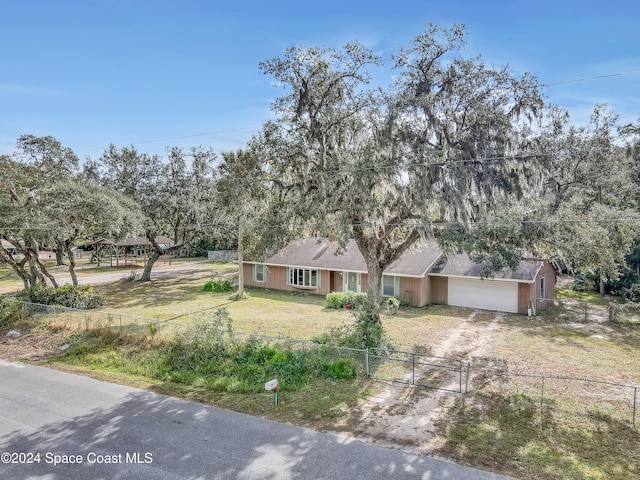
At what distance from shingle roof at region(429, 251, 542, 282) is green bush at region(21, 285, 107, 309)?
59.0ft

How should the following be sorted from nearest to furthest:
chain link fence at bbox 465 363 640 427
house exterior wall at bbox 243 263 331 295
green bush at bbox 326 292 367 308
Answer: chain link fence at bbox 465 363 640 427 < green bush at bbox 326 292 367 308 < house exterior wall at bbox 243 263 331 295

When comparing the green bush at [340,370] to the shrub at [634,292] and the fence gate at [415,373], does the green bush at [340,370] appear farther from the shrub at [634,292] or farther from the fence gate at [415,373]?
the shrub at [634,292]

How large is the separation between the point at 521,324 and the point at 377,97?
12.1m

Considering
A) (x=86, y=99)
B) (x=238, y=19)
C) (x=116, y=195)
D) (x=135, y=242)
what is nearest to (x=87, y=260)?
(x=135, y=242)

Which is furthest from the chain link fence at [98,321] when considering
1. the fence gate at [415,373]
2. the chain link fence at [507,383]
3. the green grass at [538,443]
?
the green grass at [538,443]

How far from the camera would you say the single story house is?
1977cm

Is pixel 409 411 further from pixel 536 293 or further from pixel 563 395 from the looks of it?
pixel 536 293

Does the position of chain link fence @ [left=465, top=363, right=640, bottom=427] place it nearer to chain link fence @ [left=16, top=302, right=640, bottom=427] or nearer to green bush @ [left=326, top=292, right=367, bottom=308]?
chain link fence @ [left=16, top=302, right=640, bottom=427]

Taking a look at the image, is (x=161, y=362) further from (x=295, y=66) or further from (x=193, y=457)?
(x=295, y=66)

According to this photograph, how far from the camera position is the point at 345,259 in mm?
24266

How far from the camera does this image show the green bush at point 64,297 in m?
19.8

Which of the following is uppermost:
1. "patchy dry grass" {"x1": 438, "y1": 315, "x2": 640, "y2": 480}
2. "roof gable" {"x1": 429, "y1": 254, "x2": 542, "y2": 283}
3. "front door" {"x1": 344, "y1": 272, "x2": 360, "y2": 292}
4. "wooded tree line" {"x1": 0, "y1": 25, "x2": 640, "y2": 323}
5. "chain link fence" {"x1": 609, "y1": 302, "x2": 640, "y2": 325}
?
"wooded tree line" {"x1": 0, "y1": 25, "x2": 640, "y2": 323}

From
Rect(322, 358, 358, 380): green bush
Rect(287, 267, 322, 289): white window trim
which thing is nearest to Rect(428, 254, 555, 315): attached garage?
Rect(287, 267, 322, 289): white window trim

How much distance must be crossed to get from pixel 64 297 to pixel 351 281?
15173 millimetres
